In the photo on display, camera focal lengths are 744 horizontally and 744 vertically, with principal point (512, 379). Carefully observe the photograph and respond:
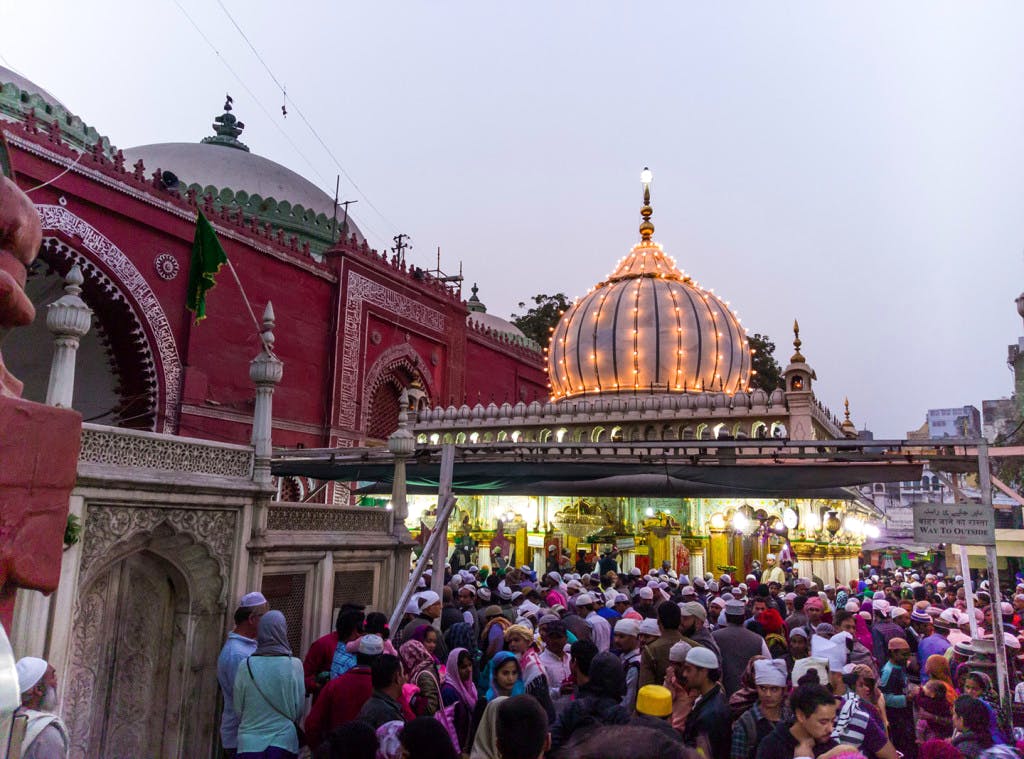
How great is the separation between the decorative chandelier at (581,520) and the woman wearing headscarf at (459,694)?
1033cm

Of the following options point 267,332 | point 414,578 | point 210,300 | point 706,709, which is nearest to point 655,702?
point 706,709

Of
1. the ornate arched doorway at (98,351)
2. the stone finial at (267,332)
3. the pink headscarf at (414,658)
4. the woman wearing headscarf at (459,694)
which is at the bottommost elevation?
the woman wearing headscarf at (459,694)

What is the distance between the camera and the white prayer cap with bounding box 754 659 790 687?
3.60 metres

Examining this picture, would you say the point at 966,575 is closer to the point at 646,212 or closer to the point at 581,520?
the point at 581,520

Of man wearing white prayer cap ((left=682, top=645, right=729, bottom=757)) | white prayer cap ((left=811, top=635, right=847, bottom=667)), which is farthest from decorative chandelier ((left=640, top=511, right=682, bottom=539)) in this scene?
man wearing white prayer cap ((left=682, top=645, right=729, bottom=757))

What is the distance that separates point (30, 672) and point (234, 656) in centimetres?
213

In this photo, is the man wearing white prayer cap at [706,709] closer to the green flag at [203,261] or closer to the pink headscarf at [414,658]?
the pink headscarf at [414,658]

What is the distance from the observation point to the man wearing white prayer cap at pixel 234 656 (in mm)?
4836

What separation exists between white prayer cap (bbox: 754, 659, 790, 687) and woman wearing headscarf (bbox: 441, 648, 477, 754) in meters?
1.70

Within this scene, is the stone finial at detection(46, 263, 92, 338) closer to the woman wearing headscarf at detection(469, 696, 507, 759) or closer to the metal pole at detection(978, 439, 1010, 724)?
the woman wearing headscarf at detection(469, 696, 507, 759)

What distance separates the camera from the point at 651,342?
18.2 m

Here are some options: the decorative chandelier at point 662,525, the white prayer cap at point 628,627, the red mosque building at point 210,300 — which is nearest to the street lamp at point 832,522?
the decorative chandelier at point 662,525

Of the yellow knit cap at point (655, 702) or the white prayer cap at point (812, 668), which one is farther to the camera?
the white prayer cap at point (812, 668)

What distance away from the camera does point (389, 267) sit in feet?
65.4
